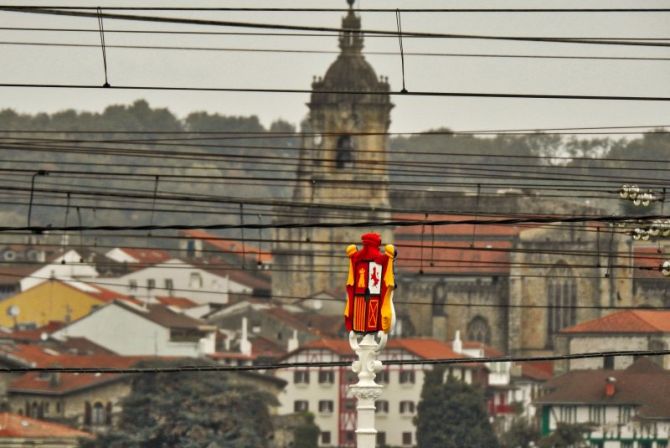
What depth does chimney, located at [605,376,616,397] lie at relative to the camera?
418 ft

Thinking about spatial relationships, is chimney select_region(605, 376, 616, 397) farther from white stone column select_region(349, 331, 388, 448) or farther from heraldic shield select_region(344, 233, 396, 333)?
A: white stone column select_region(349, 331, 388, 448)

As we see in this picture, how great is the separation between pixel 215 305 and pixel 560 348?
1097 inches

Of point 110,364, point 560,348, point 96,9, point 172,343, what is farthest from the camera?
point 560,348

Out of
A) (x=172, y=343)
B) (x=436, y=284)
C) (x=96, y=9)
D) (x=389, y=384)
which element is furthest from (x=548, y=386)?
(x=96, y=9)

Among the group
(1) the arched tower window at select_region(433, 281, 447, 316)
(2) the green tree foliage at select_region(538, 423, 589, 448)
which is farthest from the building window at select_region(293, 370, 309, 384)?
(1) the arched tower window at select_region(433, 281, 447, 316)

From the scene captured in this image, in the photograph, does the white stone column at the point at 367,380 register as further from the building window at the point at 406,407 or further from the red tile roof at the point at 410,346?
the red tile roof at the point at 410,346

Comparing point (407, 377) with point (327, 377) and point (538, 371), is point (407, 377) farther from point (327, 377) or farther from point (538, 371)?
point (538, 371)

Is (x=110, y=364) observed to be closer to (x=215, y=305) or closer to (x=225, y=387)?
(x=225, y=387)

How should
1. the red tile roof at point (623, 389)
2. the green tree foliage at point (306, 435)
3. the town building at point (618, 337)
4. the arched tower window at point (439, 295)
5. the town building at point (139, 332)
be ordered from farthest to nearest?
the arched tower window at point (439, 295) < the town building at point (139, 332) < the town building at point (618, 337) < the green tree foliage at point (306, 435) < the red tile roof at point (623, 389)

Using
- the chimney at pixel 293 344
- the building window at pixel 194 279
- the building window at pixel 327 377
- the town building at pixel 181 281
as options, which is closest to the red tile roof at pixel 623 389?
the building window at pixel 327 377

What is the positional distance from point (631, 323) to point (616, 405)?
721 inches

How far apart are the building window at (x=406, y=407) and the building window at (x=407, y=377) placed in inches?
66.7

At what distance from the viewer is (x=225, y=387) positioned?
12406 cm

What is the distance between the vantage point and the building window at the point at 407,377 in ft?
474
